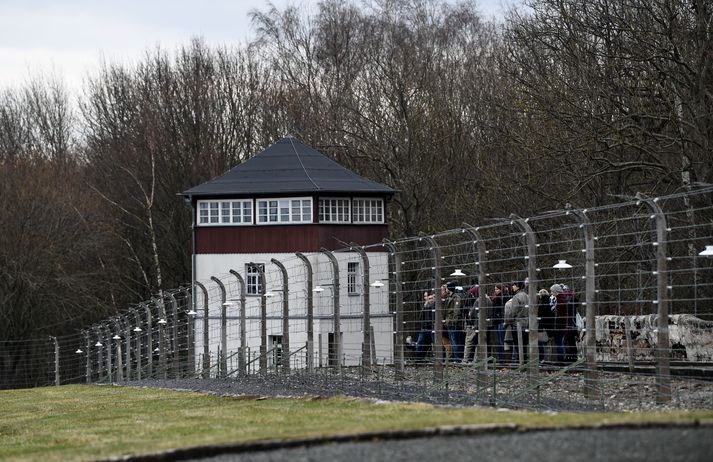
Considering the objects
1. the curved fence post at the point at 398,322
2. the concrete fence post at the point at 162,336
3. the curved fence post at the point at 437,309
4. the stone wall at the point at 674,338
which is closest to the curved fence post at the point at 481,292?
the curved fence post at the point at 437,309

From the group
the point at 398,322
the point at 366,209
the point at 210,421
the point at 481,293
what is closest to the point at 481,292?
the point at 481,293

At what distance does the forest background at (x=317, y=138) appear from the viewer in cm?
4250

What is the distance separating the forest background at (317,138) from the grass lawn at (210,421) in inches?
663

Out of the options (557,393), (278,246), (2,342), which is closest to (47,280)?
(2,342)

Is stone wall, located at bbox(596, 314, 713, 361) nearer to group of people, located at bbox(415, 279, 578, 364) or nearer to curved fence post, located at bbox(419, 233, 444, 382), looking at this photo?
group of people, located at bbox(415, 279, 578, 364)

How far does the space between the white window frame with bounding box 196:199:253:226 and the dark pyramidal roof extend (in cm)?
62

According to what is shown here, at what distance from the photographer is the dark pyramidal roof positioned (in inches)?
2621

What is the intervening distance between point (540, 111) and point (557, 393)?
17.4m

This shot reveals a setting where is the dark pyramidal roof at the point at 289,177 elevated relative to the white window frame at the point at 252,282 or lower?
elevated

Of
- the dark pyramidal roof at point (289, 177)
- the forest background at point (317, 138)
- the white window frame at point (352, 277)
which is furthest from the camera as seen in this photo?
the dark pyramidal roof at point (289, 177)

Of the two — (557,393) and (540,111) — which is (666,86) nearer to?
(540,111)

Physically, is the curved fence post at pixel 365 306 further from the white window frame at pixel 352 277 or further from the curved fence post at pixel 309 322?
the white window frame at pixel 352 277

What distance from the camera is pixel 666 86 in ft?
124

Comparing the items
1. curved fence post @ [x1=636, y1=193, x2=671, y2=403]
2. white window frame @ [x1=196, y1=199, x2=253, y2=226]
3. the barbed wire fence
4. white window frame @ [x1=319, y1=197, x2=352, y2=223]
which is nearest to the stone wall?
the barbed wire fence
